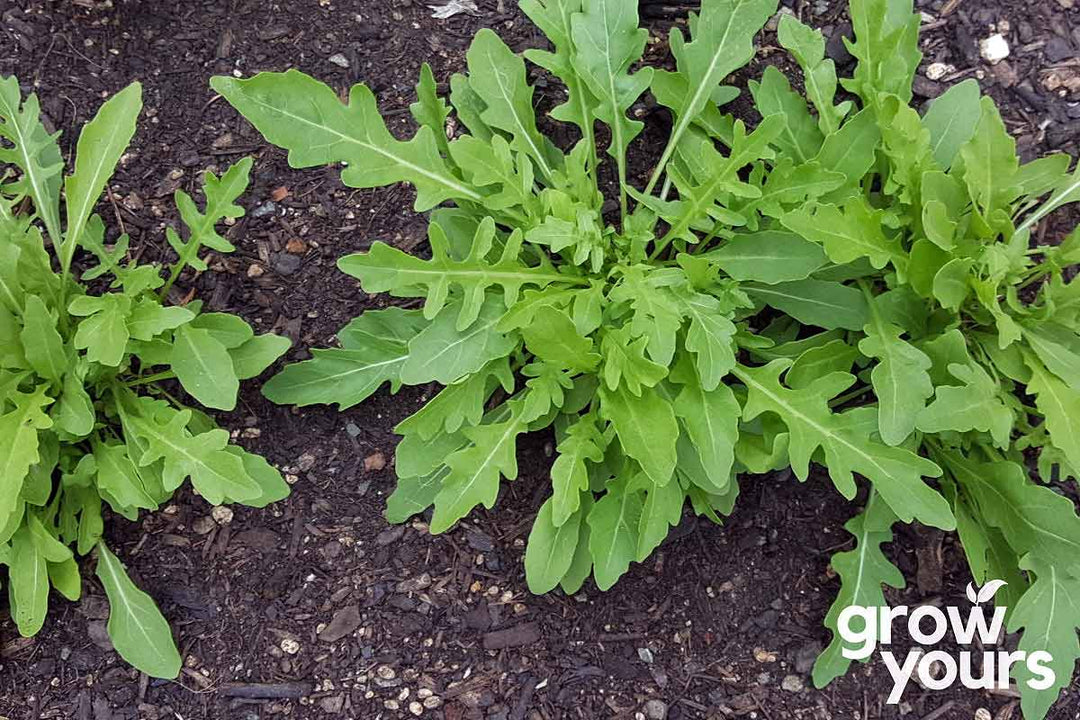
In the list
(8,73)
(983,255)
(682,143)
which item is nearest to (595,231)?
(682,143)

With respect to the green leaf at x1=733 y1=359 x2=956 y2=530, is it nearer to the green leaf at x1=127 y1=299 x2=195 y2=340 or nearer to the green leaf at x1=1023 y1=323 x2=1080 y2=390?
the green leaf at x1=1023 y1=323 x2=1080 y2=390

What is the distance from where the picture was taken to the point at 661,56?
2.75 m

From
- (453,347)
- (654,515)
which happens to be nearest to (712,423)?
(654,515)

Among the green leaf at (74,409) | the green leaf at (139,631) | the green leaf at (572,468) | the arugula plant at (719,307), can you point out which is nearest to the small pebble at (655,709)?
the arugula plant at (719,307)

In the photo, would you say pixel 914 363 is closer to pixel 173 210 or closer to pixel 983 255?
pixel 983 255

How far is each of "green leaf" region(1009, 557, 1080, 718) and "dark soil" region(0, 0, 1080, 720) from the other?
29 centimetres

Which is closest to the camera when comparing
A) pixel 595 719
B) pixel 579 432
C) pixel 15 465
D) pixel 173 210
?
pixel 15 465

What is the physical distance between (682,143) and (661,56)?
1.23ft

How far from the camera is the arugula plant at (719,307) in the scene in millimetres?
2158

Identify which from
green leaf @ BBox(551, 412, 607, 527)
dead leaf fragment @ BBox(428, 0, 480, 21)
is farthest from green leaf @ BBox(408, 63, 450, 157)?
green leaf @ BBox(551, 412, 607, 527)

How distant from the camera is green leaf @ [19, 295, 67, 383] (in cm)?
224

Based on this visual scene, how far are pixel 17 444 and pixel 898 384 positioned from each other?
203 centimetres

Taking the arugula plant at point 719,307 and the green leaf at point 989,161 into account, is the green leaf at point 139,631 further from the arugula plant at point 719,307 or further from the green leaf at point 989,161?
the green leaf at point 989,161

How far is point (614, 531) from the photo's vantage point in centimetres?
236
